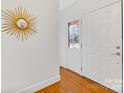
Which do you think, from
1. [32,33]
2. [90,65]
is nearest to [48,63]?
[32,33]

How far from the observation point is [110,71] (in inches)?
108

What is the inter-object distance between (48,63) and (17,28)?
1.21 m

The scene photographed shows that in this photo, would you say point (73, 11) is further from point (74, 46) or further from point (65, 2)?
point (74, 46)

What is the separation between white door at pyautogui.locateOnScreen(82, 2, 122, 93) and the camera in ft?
8.41

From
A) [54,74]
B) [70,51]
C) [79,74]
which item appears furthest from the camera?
[70,51]

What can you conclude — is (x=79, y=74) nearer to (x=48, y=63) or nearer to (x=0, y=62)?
(x=48, y=63)

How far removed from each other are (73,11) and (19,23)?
2439 millimetres

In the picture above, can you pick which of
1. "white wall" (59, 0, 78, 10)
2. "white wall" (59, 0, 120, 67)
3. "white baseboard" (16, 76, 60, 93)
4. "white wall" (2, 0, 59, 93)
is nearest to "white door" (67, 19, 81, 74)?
"white wall" (59, 0, 120, 67)

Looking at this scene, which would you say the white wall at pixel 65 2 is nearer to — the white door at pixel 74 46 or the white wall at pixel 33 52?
the white door at pixel 74 46

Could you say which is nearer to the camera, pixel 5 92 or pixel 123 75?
pixel 5 92

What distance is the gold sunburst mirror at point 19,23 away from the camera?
2.15m

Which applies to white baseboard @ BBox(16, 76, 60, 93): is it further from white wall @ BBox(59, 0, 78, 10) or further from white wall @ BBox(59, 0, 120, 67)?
white wall @ BBox(59, 0, 78, 10)

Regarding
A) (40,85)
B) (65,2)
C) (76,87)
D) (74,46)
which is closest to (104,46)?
(76,87)

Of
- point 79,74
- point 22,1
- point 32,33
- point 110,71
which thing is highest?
point 22,1
